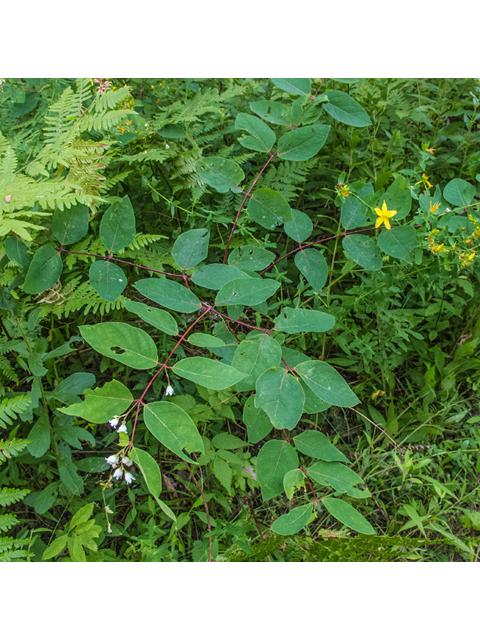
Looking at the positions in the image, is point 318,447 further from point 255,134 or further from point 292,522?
point 255,134

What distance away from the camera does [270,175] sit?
2064 mm

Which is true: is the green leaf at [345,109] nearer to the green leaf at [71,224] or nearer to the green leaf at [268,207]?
the green leaf at [268,207]

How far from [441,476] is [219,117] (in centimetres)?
224

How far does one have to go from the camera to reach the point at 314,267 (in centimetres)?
172

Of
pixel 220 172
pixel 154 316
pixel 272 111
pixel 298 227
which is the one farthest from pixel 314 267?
pixel 154 316

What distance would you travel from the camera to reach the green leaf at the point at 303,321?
1337 millimetres

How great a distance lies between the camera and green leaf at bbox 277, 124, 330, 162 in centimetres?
158

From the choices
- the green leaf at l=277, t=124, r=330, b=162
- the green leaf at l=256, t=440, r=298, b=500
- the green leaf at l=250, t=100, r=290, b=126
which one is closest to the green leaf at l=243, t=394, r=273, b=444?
the green leaf at l=256, t=440, r=298, b=500

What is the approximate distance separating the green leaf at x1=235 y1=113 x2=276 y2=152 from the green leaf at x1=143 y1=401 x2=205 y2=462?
1076 millimetres

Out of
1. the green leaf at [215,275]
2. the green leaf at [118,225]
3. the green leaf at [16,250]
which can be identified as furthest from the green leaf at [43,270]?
the green leaf at [215,275]

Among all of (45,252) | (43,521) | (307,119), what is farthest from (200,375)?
(43,521)

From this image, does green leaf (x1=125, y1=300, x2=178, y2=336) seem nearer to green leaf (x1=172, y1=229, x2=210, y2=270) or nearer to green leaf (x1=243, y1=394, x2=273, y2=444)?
green leaf (x1=172, y1=229, x2=210, y2=270)

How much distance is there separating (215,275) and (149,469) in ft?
2.34

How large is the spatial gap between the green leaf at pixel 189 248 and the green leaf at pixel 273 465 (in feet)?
2.39
